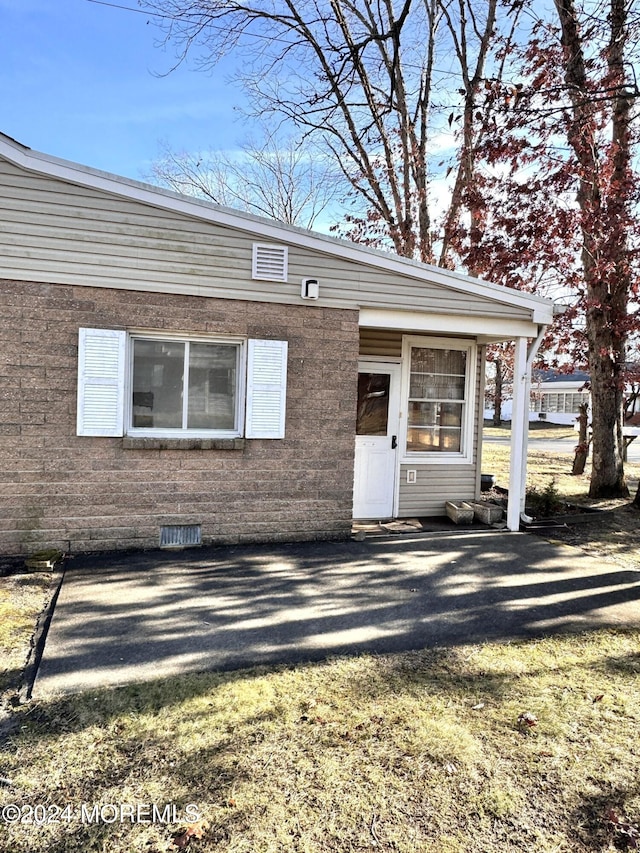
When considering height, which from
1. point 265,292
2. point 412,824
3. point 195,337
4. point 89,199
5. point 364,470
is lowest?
point 412,824

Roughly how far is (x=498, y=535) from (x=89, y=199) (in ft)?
20.0

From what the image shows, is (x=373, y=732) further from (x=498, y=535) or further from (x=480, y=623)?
(x=498, y=535)

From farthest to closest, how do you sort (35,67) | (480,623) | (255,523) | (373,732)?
(35,67) < (255,523) < (480,623) < (373,732)

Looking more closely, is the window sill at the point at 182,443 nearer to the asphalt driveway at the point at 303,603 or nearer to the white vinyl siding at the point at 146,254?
the asphalt driveway at the point at 303,603

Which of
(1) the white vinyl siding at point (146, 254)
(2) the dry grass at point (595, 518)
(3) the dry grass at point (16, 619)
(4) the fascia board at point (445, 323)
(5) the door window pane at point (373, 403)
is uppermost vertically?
(1) the white vinyl siding at point (146, 254)

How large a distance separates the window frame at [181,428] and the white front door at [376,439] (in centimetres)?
197

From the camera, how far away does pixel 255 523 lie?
6.07 meters

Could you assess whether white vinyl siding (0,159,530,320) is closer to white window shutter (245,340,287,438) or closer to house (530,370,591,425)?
white window shutter (245,340,287,438)

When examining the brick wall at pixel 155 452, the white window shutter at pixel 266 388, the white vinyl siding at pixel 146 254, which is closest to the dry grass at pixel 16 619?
the brick wall at pixel 155 452

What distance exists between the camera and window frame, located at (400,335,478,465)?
24.7 ft

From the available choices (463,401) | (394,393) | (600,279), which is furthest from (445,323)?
(600,279)

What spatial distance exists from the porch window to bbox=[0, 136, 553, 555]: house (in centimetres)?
97

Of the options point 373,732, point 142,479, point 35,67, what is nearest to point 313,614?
point 373,732

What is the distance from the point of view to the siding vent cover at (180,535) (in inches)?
228
